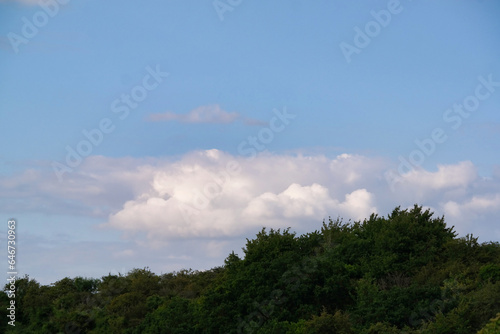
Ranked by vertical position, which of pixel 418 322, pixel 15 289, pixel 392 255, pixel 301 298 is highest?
pixel 15 289

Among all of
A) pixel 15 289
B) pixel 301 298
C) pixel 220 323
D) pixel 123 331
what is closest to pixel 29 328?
pixel 15 289

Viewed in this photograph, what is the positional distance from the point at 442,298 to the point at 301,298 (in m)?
9.11

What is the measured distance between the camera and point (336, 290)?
133 ft

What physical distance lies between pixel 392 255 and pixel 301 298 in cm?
1113

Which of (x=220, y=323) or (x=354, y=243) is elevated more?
(x=354, y=243)

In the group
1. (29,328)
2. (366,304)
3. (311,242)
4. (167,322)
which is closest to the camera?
(366,304)

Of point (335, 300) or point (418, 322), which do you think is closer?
point (418, 322)

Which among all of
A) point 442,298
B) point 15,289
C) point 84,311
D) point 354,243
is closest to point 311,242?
point 354,243

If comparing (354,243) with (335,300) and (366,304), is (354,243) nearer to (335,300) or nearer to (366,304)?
(335,300)

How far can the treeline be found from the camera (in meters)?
34.3

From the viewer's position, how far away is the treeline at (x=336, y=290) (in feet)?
113

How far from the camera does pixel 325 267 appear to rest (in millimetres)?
41125

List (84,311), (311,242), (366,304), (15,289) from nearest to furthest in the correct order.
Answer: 1. (366,304)
2. (311,242)
3. (84,311)
4. (15,289)

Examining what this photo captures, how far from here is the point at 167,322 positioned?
4562cm
